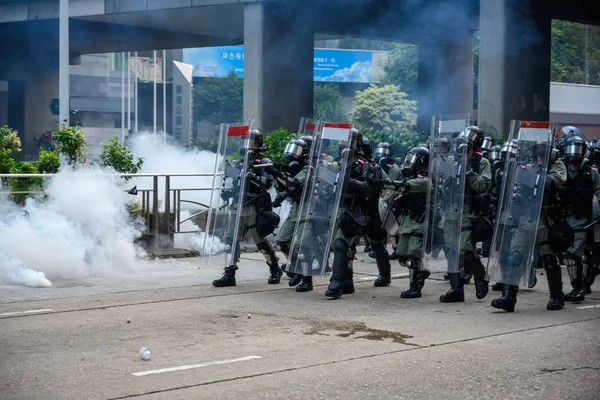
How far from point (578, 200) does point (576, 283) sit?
0.80 m

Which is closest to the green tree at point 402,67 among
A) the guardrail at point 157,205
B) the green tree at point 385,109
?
the green tree at point 385,109

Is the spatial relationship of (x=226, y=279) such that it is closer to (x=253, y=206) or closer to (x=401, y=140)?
(x=253, y=206)

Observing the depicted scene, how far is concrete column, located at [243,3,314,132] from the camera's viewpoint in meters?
18.9

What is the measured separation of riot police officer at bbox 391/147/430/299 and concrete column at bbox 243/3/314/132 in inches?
407

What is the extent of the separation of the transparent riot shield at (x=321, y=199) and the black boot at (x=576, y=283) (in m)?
2.29

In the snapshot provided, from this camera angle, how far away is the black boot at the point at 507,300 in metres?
7.89

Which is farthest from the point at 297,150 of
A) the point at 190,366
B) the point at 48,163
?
the point at 48,163

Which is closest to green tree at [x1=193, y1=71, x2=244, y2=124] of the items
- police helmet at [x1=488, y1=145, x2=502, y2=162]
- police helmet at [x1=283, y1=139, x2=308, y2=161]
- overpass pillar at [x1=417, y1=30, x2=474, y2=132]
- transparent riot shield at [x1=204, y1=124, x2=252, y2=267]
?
overpass pillar at [x1=417, y1=30, x2=474, y2=132]

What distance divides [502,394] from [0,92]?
156ft

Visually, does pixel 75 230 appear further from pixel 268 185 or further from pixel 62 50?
pixel 62 50

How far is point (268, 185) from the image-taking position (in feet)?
31.0

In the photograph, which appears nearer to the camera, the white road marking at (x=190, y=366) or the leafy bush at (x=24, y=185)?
the white road marking at (x=190, y=366)

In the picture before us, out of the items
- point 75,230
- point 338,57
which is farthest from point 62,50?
point 338,57

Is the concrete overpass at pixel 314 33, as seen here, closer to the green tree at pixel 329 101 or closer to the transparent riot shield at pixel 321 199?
the transparent riot shield at pixel 321 199
